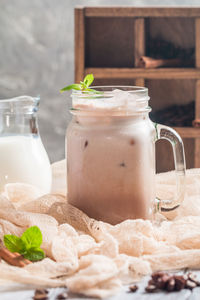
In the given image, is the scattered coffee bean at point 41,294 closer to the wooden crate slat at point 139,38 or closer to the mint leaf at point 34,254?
the mint leaf at point 34,254

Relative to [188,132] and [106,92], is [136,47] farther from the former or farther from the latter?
[106,92]

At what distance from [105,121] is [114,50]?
1890 millimetres

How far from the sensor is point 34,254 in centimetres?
85

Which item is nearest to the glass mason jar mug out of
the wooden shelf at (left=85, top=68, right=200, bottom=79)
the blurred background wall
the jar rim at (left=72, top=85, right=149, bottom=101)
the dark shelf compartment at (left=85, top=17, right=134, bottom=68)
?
the jar rim at (left=72, top=85, right=149, bottom=101)

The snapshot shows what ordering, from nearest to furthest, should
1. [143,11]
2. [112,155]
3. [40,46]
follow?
[112,155] < [143,11] < [40,46]

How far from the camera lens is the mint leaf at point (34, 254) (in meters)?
0.84

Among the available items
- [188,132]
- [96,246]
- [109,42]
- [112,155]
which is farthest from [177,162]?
[109,42]

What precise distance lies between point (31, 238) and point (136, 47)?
1.97m

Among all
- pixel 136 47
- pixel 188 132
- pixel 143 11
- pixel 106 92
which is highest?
pixel 143 11

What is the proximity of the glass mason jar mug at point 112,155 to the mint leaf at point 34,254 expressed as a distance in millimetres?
181

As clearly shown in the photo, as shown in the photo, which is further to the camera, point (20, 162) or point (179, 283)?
point (20, 162)

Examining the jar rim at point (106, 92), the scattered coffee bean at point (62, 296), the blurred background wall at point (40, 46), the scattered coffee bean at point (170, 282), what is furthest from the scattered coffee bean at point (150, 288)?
the blurred background wall at point (40, 46)

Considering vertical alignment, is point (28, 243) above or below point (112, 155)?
below

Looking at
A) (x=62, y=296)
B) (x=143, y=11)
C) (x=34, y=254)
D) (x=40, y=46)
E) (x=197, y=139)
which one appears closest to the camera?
(x=62, y=296)
